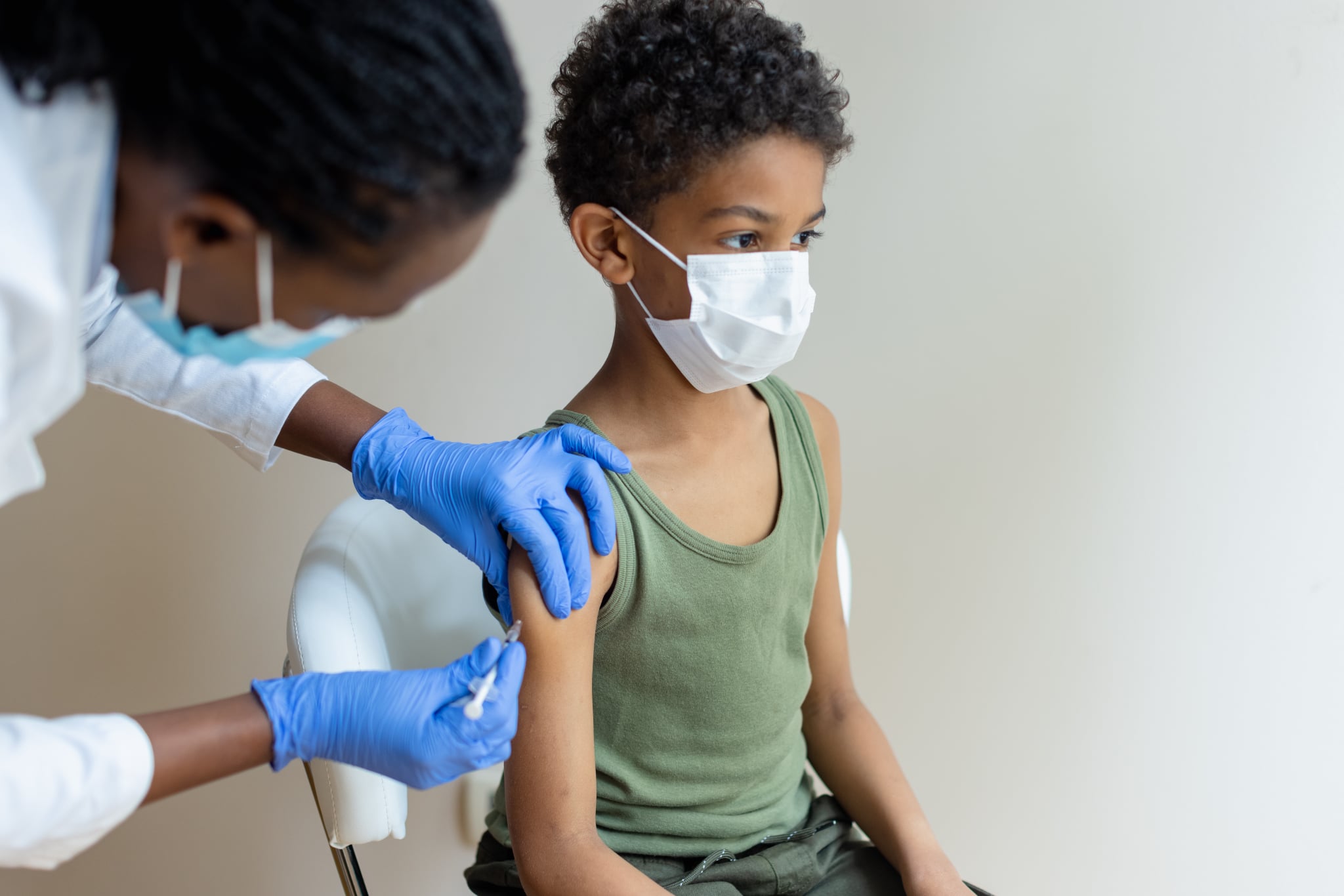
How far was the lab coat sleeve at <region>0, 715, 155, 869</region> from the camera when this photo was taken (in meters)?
0.69

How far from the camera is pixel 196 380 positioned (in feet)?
3.57

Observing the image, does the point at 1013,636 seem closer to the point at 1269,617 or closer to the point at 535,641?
the point at 1269,617

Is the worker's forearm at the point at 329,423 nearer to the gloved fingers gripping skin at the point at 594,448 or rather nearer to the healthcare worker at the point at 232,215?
the gloved fingers gripping skin at the point at 594,448

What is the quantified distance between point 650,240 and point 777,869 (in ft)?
2.23

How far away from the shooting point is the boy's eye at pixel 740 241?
1036 millimetres

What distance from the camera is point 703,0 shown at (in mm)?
1080

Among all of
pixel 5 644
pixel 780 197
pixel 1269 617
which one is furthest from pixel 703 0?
pixel 5 644

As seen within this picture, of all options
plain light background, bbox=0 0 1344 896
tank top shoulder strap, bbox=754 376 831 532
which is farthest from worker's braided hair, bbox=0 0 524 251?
plain light background, bbox=0 0 1344 896

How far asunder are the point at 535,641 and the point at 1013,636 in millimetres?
1018

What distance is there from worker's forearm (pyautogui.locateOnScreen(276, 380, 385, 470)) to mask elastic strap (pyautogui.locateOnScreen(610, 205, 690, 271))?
0.34 m

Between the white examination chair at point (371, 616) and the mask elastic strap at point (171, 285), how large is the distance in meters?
0.44

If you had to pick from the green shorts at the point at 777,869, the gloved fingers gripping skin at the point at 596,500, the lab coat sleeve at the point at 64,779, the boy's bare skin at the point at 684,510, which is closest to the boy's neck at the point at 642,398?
the boy's bare skin at the point at 684,510

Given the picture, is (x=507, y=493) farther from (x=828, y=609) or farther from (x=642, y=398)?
(x=828, y=609)

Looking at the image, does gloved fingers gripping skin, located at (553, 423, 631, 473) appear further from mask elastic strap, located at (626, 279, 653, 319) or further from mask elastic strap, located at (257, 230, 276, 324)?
mask elastic strap, located at (257, 230, 276, 324)
